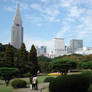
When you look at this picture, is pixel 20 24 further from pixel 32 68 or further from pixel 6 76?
pixel 6 76

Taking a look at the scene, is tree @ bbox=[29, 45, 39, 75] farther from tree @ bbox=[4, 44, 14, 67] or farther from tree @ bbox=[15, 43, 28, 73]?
tree @ bbox=[4, 44, 14, 67]

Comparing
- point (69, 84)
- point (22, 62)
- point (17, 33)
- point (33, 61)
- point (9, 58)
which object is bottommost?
point (69, 84)

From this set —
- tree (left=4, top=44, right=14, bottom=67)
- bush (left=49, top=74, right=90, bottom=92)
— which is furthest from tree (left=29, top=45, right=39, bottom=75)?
bush (left=49, top=74, right=90, bottom=92)

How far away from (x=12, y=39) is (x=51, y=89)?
190 m

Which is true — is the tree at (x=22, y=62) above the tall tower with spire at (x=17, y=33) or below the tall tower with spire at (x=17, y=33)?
below

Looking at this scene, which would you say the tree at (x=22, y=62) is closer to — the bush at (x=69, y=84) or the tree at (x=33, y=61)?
the tree at (x=33, y=61)

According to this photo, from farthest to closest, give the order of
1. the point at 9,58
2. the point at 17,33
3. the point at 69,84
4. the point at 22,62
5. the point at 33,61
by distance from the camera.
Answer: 1. the point at 17,33
2. the point at 33,61
3. the point at 22,62
4. the point at 9,58
5. the point at 69,84

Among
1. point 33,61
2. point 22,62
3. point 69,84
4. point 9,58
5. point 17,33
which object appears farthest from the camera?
point 17,33

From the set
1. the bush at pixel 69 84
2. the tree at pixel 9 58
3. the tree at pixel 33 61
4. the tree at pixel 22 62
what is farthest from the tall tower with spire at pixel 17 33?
the bush at pixel 69 84

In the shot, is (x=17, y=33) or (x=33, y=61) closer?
(x=33, y=61)

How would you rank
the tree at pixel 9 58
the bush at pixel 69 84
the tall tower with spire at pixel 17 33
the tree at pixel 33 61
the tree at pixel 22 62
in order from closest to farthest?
the bush at pixel 69 84
the tree at pixel 9 58
the tree at pixel 22 62
the tree at pixel 33 61
the tall tower with spire at pixel 17 33

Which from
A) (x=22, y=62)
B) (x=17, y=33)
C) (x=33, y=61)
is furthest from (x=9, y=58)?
(x=17, y=33)

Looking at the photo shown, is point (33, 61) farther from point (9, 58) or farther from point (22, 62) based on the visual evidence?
point (9, 58)

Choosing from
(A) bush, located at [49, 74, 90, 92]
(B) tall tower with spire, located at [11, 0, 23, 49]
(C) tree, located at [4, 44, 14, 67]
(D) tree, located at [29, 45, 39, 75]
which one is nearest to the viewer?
(A) bush, located at [49, 74, 90, 92]
